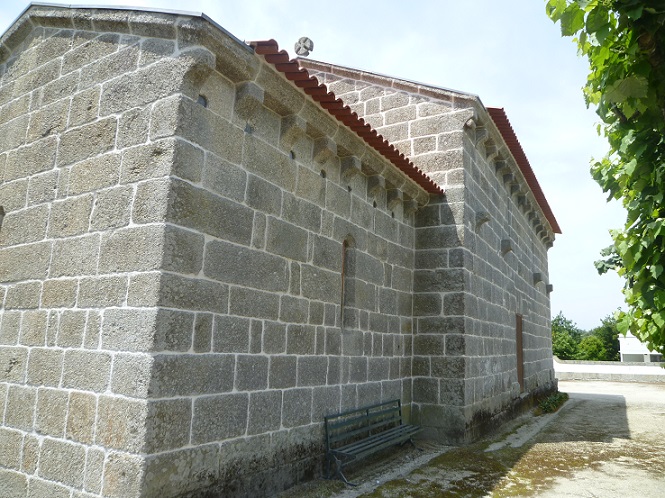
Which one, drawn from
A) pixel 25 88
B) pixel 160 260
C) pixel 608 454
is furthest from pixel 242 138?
pixel 608 454

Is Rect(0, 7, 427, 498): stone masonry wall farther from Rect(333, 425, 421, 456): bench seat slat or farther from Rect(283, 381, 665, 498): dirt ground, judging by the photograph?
Rect(283, 381, 665, 498): dirt ground

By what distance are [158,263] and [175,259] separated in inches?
5.1

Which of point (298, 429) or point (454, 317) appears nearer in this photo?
point (298, 429)

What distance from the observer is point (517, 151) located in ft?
30.8

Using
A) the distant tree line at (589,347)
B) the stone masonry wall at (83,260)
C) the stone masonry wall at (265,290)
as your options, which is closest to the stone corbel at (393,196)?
the stone masonry wall at (265,290)

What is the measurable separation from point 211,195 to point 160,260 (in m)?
0.69

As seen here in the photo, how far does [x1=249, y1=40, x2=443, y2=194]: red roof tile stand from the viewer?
13.5ft

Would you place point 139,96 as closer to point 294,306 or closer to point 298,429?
point 294,306

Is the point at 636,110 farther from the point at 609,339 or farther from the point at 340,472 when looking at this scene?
the point at 609,339

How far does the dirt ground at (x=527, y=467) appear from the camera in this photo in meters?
4.84

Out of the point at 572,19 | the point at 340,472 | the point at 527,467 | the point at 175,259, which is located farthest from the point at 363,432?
the point at 572,19

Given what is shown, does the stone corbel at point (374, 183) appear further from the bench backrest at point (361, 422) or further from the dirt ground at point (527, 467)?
the dirt ground at point (527, 467)

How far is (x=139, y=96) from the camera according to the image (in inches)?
153

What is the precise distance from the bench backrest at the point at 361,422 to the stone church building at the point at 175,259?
151mm
